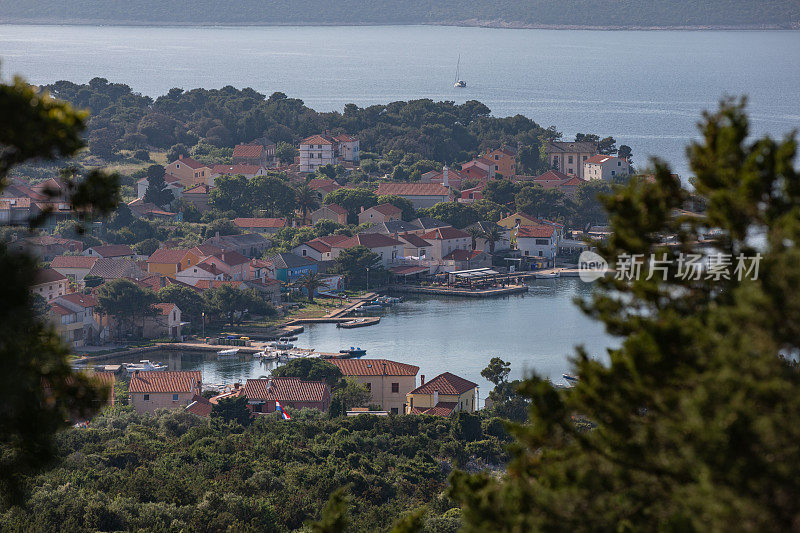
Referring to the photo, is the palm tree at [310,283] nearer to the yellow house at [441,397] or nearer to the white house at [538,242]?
the white house at [538,242]

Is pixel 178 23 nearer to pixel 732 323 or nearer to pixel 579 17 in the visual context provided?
pixel 579 17

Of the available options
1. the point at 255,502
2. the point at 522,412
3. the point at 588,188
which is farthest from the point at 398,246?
the point at 255,502

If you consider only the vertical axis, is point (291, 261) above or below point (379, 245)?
below

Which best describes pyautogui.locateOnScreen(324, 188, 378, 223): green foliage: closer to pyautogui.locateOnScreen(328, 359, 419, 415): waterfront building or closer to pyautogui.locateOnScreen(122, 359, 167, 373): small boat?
pyautogui.locateOnScreen(122, 359, 167, 373): small boat

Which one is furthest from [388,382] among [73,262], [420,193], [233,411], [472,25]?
[472,25]

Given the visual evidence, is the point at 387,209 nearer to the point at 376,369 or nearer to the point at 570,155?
the point at 570,155

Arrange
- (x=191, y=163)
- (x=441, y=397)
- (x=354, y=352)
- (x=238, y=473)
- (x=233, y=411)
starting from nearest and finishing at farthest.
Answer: (x=238, y=473)
(x=233, y=411)
(x=441, y=397)
(x=354, y=352)
(x=191, y=163)
